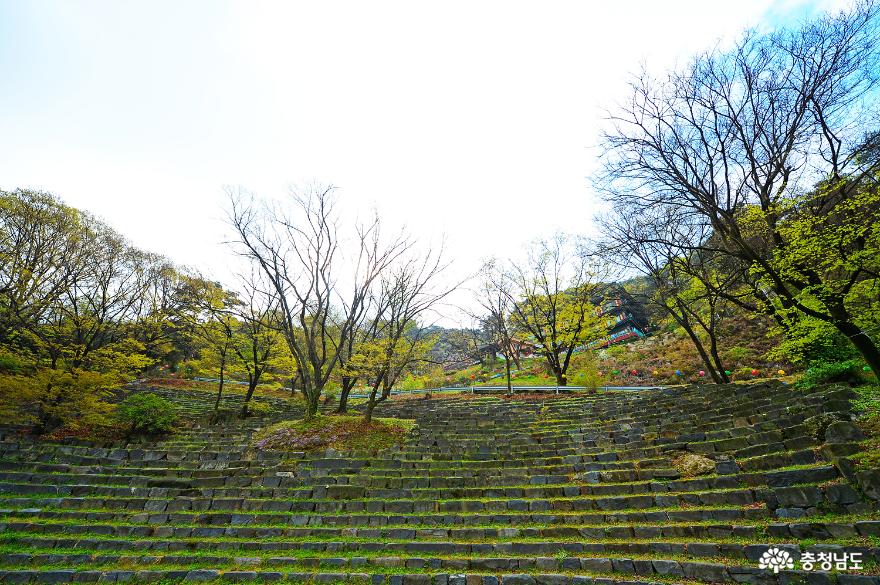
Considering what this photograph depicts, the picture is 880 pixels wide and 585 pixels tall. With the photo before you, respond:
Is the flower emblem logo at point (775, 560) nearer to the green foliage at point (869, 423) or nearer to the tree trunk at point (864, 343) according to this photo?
the green foliage at point (869, 423)

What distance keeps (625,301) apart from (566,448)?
87.8 feet

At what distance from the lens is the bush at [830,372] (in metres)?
9.84

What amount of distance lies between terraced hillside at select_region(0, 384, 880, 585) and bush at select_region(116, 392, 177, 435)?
1.66m

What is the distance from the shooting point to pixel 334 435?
12000mm

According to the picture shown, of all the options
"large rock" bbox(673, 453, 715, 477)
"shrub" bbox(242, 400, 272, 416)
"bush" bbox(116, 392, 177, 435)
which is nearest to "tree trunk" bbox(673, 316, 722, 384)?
"large rock" bbox(673, 453, 715, 477)

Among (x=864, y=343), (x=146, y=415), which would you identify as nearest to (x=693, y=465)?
(x=864, y=343)

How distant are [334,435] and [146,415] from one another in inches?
A: 303

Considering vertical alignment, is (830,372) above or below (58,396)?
below

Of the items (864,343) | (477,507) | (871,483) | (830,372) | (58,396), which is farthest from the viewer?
(58,396)

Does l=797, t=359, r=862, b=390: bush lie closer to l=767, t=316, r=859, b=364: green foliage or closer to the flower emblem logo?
l=767, t=316, r=859, b=364: green foliage

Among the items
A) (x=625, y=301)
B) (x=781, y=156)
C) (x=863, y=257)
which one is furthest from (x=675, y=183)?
(x=625, y=301)

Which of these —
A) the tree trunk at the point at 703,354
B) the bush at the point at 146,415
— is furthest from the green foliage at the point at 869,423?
the bush at the point at 146,415

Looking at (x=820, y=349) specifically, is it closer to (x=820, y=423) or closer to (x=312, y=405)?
(x=820, y=423)

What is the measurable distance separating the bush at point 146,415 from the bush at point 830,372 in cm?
2191
